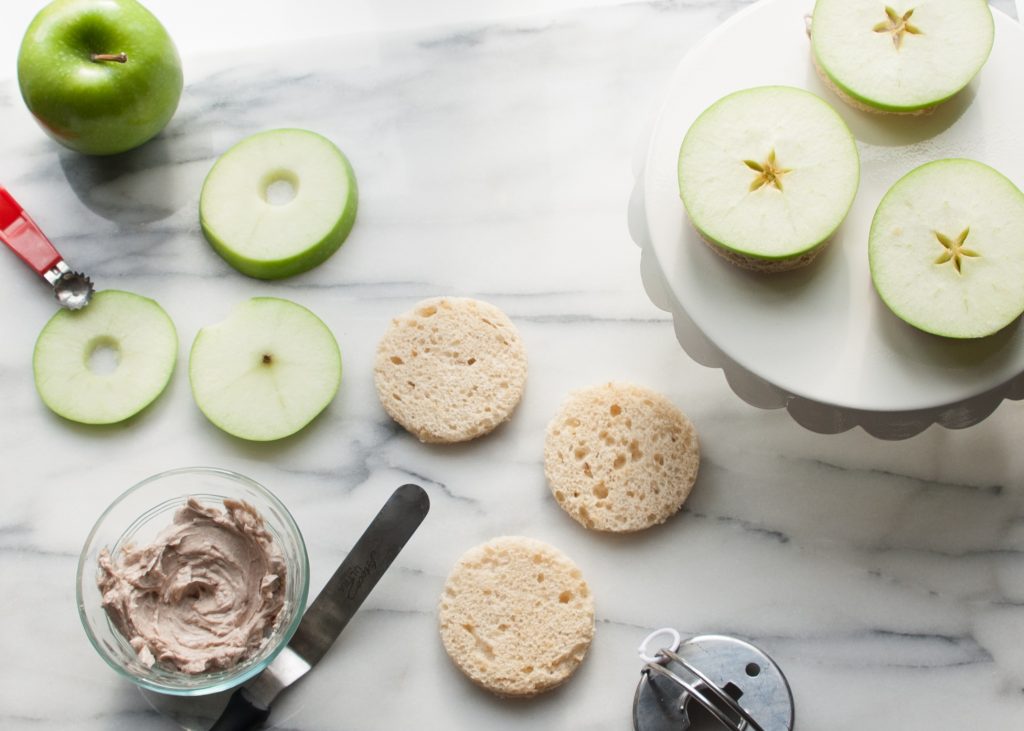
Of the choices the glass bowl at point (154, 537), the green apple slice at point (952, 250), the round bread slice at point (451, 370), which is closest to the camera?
the green apple slice at point (952, 250)

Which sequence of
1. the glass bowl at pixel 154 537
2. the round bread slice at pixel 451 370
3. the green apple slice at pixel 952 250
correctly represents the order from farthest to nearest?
the round bread slice at pixel 451 370 → the glass bowl at pixel 154 537 → the green apple slice at pixel 952 250

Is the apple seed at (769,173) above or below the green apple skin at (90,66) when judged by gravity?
below

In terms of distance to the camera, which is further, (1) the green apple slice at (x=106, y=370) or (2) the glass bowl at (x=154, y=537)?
(1) the green apple slice at (x=106, y=370)

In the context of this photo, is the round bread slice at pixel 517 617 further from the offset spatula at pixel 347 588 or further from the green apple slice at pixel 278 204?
the green apple slice at pixel 278 204

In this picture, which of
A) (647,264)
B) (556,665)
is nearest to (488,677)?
(556,665)

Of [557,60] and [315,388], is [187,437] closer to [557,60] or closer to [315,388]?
[315,388]

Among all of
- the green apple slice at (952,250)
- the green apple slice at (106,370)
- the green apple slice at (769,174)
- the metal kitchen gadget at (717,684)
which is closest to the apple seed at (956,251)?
the green apple slice at (952,250)

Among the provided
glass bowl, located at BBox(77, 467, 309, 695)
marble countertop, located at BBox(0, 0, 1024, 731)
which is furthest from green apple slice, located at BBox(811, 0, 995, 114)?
glass bowl, located at BBox(77, 467, 309, 695)
